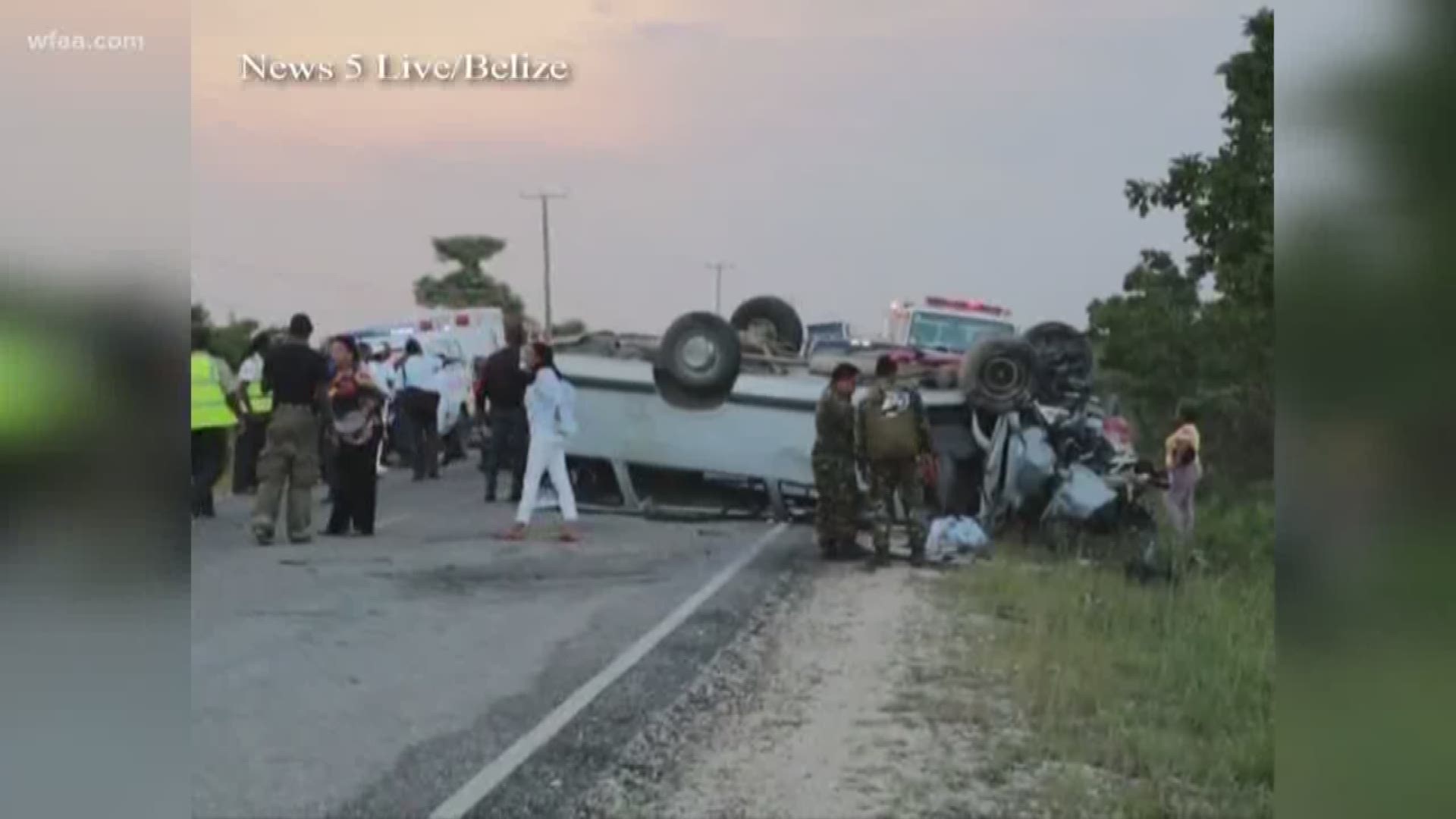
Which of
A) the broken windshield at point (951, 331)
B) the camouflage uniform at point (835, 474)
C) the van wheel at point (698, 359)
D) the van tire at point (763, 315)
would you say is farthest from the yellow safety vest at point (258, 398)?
the broken windshield at point (951, 331)

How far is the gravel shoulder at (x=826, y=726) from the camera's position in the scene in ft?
12.0

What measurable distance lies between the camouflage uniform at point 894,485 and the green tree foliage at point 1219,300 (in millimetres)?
363

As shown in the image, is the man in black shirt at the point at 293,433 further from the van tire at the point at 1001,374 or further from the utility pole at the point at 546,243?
the van tire at the point at 1001,374

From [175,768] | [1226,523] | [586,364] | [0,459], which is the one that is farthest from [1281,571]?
[0,459]

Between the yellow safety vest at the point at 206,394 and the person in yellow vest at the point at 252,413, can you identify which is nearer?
the yellow safety vest at the point at 206,394

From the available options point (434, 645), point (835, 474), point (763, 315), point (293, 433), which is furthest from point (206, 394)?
point (835, 474)

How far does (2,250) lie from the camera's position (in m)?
3.35

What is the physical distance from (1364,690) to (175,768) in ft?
6.51

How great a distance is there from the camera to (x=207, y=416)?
11.6 ft

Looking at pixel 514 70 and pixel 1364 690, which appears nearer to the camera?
pixel 1364 690

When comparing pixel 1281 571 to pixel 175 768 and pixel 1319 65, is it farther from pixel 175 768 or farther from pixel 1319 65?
pixel 175 768

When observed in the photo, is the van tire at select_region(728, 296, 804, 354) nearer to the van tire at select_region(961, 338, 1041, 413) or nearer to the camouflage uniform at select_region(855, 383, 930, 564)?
the camouflage uniform at select_region(855, 383, 930, 564)

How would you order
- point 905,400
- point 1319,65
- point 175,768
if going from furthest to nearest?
1. point 905,400
2. point 175,768
3. point 1319,65

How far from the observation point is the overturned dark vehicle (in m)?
3.67
